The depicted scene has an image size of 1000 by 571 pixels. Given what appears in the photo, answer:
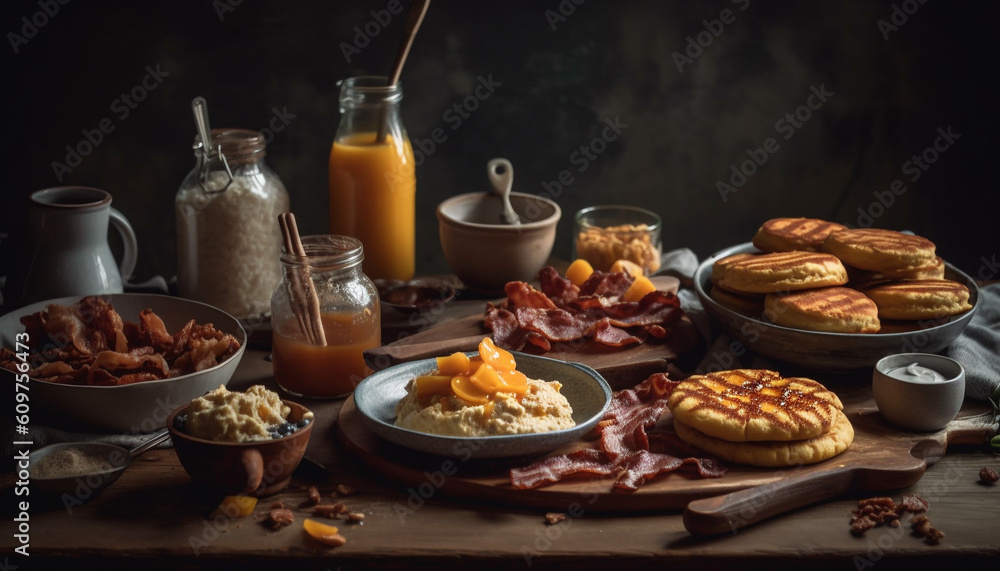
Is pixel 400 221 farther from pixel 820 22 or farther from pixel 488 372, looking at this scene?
pixel 820 22

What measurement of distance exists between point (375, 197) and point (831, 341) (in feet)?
4.88

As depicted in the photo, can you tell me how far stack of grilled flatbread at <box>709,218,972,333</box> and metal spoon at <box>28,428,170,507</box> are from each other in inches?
Answer: 59.9

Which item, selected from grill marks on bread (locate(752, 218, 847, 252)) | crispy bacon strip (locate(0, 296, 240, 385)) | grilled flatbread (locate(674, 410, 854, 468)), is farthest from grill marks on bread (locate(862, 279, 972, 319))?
crispy bacon strip (locate(0, 296, 240, 385))

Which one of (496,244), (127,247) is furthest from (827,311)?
(127,247)

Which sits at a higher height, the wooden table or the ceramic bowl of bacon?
the ceramic bowl of bacon

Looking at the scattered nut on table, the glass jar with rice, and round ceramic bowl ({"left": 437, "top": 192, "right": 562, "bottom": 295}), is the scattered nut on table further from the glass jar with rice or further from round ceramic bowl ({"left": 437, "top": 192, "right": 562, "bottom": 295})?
the glass jar with rice

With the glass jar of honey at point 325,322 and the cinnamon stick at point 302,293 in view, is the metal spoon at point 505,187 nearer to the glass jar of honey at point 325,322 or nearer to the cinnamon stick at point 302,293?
the glass jar of honey at point 325,322

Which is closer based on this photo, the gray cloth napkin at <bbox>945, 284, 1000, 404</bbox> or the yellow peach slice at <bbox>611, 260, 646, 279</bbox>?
the gray cloth napkin at <bbox>945, 284, 1000, 404</bbox>

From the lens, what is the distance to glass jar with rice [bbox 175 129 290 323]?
2.69 m

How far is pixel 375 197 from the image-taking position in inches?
119

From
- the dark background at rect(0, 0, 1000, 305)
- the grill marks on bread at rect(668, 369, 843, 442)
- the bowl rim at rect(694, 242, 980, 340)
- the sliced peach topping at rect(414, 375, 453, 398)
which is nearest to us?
the grill marks on bread at rect(668, 369, 843, 442)

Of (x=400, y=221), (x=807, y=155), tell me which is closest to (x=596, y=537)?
(x=400, y=221)

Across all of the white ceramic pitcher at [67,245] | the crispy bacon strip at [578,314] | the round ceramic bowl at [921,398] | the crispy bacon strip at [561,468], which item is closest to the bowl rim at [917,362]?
the round ceramic bowl at [921,398]

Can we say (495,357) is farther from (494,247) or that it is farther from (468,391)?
(494,247)
